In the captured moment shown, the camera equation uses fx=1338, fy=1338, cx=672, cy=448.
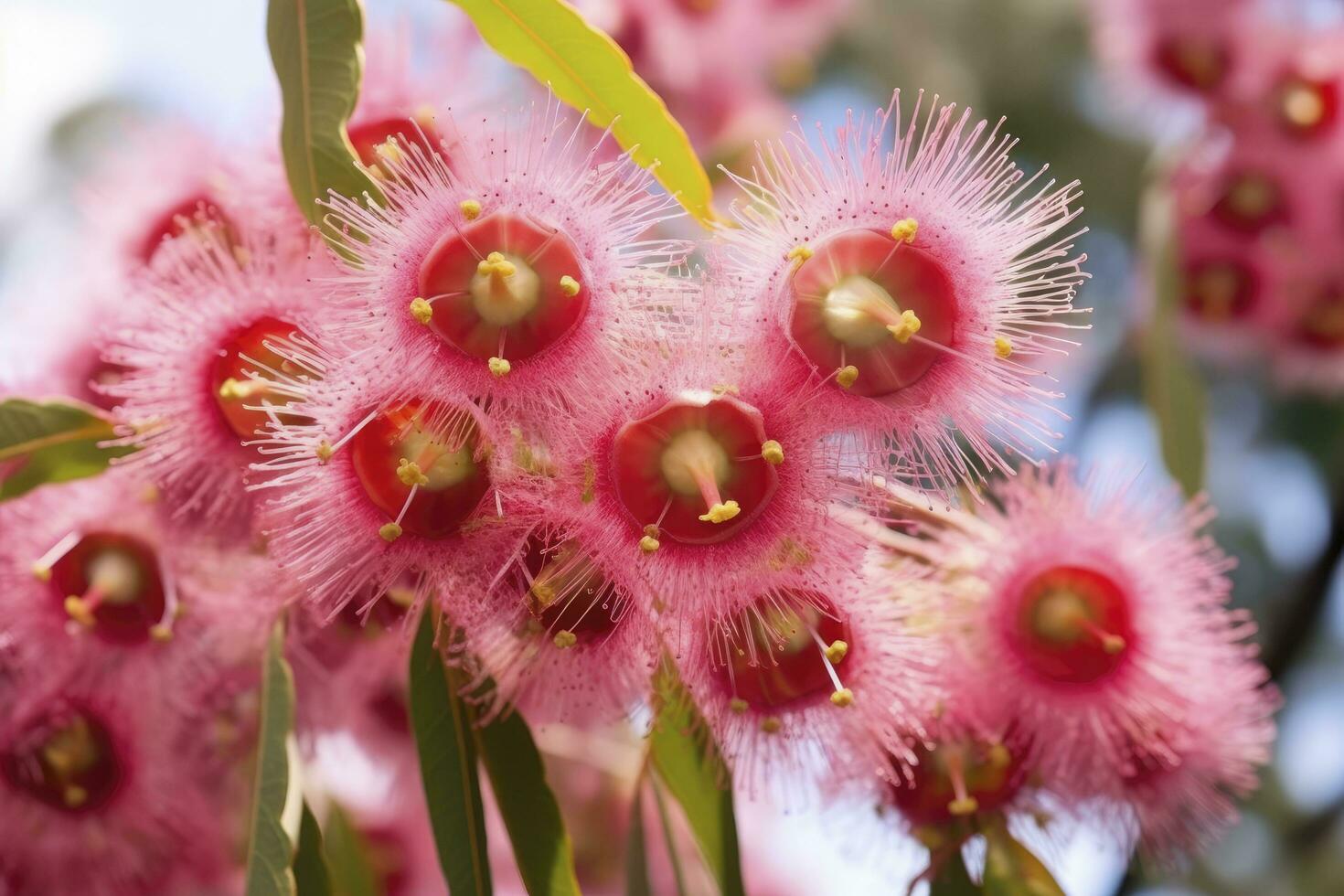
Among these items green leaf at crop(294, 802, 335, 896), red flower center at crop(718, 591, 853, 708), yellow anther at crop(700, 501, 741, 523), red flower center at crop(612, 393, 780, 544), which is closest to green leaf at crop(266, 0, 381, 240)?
red flower center at crop(612, 393, 780, 544)

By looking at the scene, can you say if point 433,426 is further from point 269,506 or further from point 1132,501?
point 1132,501

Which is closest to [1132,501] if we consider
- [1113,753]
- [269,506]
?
[1113,753]

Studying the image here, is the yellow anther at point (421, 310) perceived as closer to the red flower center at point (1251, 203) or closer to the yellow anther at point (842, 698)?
the yellow anther at point (842, 698)

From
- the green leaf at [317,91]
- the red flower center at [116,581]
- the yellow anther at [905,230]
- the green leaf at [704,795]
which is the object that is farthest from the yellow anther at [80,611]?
the yellow anther at [905,230]

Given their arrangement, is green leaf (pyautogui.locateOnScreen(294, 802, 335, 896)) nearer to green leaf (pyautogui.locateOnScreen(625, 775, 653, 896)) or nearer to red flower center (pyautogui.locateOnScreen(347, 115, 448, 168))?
green leaf (pyautogui.locateOnScreen(625, 775, 653, 896))

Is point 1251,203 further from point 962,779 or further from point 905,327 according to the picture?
point 905,327
